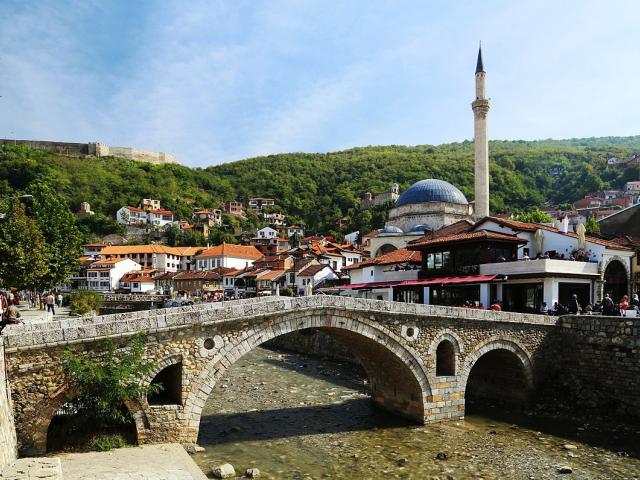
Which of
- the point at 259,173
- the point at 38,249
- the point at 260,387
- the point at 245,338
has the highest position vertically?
the point at 259,173

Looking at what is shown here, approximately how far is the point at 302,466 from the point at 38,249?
19412 mm

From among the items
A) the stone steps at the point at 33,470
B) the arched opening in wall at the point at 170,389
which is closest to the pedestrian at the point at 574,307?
the arched opening in wall at the point at 170,389

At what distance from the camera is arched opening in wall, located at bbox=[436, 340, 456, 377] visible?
15828 mm

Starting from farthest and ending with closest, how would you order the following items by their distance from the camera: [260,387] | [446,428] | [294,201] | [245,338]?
[294,201] < [260,387] < [446,428] < [245,338]

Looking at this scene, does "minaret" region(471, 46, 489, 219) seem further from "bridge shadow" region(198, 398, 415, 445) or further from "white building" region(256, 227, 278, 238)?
"white building" region(256, 227, 278, 238)

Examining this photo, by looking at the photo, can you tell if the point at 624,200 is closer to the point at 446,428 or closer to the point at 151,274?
the point at 151,274

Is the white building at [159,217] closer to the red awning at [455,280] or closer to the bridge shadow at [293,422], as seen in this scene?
the red awning at [455,280]

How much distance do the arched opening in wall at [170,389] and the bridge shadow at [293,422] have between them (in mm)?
1690

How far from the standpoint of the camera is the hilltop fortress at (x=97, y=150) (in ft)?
377

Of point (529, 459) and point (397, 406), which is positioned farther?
point (397, 406)

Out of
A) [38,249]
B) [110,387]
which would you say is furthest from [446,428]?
[38,249]

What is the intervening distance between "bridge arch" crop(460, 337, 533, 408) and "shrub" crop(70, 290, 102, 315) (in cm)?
2448


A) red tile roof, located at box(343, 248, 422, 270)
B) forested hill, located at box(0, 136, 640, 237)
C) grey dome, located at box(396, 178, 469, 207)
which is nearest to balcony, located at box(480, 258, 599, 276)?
red tile roof, located at box(343, 248, 422, 270)

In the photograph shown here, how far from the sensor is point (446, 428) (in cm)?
1495
